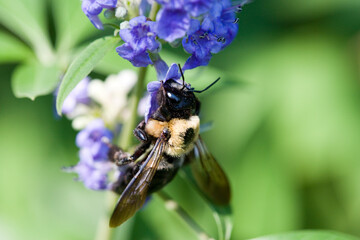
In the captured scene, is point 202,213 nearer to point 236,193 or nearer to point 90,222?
point 236,193

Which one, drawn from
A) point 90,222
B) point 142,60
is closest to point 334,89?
point 90,222

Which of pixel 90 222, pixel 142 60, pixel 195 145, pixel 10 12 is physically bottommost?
pixel 90 222

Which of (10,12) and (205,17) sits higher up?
(205,17)

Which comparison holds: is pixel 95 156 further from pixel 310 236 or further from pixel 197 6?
pixel 310 236

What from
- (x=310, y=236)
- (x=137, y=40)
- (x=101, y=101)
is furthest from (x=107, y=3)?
(x=310, y=236)

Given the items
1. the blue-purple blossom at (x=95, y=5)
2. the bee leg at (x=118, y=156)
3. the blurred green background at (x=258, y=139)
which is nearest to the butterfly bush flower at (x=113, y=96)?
the blurred green background at (x=258, y=139)

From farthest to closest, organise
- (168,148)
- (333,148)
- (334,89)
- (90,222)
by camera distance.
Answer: (334,89)
(333,148)
(90,222)
(168,148)
